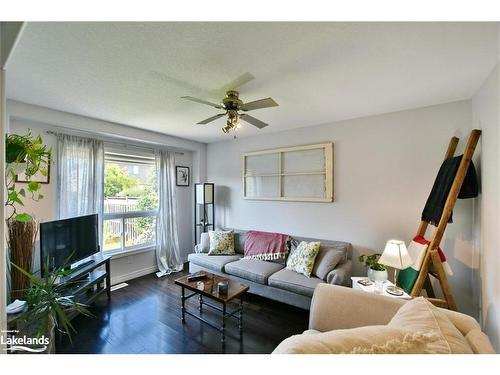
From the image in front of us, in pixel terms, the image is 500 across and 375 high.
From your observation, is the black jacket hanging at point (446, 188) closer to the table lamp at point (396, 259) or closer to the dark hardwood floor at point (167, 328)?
the table lamp at point (396, 259)

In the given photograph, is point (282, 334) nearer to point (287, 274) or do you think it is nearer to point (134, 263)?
point (287, 274)

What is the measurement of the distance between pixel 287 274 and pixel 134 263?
2560mm

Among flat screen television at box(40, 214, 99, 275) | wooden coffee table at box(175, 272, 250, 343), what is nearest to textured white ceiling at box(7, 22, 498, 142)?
flat screen television at box(40, 214, 99, 275)

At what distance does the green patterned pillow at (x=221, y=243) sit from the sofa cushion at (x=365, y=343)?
2.60m

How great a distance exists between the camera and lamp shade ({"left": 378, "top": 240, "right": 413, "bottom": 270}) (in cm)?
178

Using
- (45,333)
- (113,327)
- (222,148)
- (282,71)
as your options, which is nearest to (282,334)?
(113,327)

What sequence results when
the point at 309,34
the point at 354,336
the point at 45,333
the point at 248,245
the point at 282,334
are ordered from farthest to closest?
the point at 248,245, the point at 282,334, the point at 45,333, the point at 309,34, the point at 354,336

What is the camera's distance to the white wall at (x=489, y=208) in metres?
1.49

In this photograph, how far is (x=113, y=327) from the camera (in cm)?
218

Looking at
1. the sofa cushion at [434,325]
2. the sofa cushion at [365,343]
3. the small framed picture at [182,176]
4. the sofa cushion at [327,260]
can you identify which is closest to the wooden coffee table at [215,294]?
the sofa cushion at [327,260]

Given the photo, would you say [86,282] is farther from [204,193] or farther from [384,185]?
[384,185]

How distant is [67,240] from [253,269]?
2.18 m

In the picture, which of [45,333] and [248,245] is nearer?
[45,333]

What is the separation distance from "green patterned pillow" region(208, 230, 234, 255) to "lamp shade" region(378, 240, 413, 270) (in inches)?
86.2
